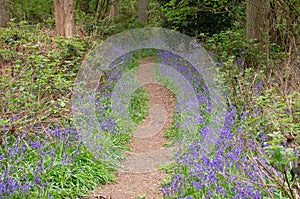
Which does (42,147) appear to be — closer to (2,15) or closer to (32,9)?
(2,15)

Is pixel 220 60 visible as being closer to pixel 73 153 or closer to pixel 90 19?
pixel 73 153

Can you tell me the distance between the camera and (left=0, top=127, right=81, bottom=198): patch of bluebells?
3.39 m

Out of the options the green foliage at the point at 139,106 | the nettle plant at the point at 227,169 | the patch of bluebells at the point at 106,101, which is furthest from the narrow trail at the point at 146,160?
the patch of bluebells at the point at 106,101

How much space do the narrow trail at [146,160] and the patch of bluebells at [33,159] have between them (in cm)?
60

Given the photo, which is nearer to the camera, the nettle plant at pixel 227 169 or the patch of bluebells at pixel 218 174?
the nettle plant at pixel 227 169

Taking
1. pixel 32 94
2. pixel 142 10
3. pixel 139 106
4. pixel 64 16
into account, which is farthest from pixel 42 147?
pixel 142 10

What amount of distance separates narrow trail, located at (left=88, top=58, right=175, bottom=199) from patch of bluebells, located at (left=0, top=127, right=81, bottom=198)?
23.7 inches

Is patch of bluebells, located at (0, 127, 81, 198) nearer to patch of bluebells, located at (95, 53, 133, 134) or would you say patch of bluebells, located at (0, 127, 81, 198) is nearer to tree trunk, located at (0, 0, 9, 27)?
patch of bluebells, located at (95, 53, 133, 134)

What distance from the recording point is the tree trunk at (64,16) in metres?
8.11

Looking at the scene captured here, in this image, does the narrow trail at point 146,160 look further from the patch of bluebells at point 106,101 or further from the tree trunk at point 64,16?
the tree trunk at point 64,16

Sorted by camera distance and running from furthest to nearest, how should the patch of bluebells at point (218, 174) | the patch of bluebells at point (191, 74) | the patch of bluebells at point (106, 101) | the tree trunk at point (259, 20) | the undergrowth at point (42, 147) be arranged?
the tree trunk at point (259, 20) < the patch of bluebells at point (191, 74) < the patch of bluebells at point (106, 101) < the undergrowth at point (42, 147) < the patch of bluebells at point (218, 174)

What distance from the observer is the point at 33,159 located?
13.4ft

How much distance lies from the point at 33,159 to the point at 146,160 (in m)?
1.67

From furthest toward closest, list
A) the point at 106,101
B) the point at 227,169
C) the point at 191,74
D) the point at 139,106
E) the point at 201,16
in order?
the point at 201,16, the point at 191,74, the point at 139,106, the point at 106,101, the point at 227,169
